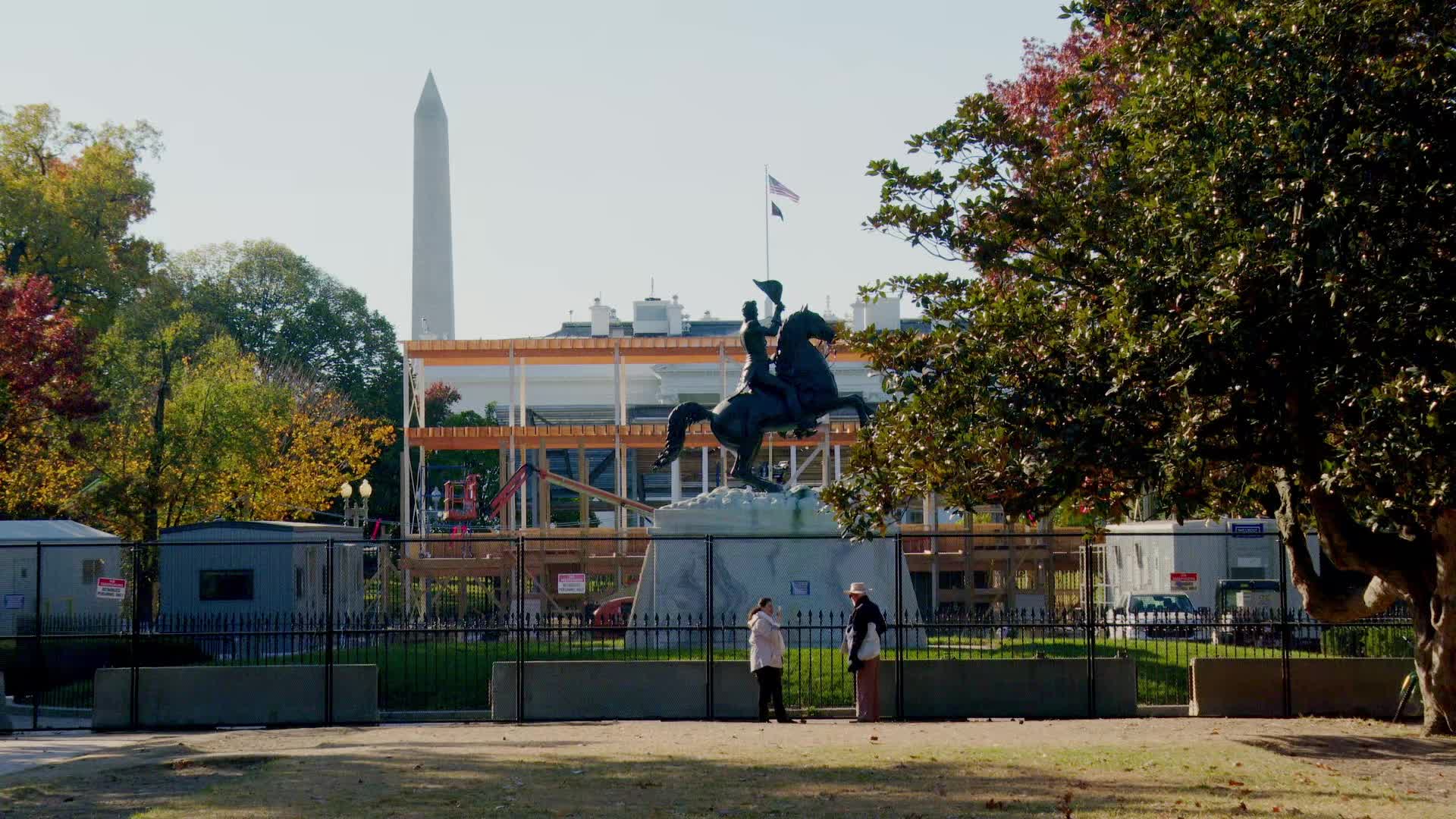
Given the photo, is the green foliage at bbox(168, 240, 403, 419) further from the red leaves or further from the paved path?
the paved path

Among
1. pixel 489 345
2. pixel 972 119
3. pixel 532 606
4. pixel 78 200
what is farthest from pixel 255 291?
pixel 972 119

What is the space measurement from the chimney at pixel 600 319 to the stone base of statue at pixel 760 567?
5098cm

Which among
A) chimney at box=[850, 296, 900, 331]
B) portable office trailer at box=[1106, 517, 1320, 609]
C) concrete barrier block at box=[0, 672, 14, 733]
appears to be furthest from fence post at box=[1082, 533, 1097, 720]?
chimney at box=[850, 296, 900, 331]

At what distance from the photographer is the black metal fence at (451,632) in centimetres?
2064

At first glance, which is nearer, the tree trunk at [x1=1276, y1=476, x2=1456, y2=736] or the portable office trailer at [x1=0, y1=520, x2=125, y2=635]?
the tree trunk at [x1=1276, y1=476, x2=1456, y2=736]

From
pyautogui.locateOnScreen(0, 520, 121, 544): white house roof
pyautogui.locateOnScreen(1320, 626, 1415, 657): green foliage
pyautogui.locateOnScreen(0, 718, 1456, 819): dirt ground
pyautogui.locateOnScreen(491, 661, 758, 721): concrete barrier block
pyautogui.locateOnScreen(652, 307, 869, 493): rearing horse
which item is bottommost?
pyautogui.locateOnScreen(0, 718, 1456, 819): dirt ground

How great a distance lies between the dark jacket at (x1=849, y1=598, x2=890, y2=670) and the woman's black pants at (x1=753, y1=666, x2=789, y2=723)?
37.1 inches

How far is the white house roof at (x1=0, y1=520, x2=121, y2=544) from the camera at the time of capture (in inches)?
1156

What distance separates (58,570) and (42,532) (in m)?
1.02

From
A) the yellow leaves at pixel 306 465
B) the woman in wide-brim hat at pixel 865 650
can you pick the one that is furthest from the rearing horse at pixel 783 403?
the yellow leaves at pixel 306 465

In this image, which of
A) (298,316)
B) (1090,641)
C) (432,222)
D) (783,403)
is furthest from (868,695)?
(432,222)

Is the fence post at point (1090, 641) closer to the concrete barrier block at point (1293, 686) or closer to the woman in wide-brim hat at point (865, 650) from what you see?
the concrete barrier block at point (1293, 686)

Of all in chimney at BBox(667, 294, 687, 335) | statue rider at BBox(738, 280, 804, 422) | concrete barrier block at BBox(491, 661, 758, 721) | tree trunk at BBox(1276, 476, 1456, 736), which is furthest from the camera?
chimney at BBox(667, 294, 687, 335)

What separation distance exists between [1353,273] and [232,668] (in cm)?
1382
